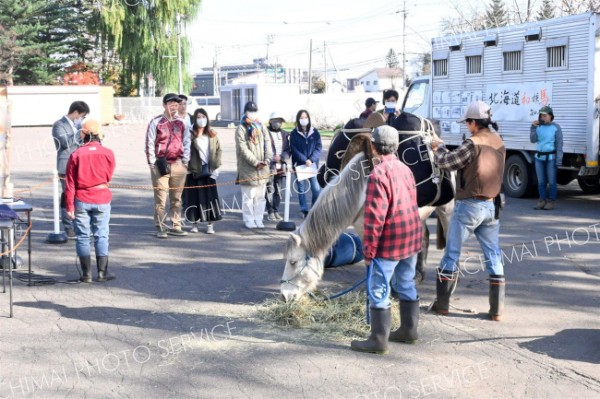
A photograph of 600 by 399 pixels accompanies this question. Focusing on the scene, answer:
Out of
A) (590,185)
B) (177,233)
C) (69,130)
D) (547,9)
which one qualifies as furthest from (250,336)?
(547,9)

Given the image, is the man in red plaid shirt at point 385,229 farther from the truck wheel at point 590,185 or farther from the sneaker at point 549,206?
the truck wheel at point 590,185

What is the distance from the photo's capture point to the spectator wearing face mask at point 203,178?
11.1 meters

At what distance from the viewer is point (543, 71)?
13.9 meters

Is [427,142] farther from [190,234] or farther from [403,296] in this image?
[190,234]

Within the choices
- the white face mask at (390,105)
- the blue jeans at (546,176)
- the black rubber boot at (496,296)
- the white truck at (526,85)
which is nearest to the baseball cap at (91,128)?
the white face mask at (390,105)

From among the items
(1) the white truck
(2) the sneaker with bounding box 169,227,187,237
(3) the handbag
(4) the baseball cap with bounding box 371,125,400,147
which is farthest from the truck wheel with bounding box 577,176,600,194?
(4) the baseball cap with bounding box 371,125,400,147

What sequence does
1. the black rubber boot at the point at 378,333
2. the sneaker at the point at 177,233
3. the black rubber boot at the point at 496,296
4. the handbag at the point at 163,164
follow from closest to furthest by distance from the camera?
the black rubber boot at the point at 378,333 → the black rubber boot at the point at 496,296 → the handbag at the point at 163,164 → the sneaker at the point at 177,233

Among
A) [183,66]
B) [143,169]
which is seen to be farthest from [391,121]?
[183,66]

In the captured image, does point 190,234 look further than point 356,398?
Yes

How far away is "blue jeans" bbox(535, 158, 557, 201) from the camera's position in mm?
13141

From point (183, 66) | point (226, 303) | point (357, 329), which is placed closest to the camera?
point (357, 329)

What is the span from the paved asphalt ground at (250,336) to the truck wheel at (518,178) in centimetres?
408

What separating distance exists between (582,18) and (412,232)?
9.16 metres

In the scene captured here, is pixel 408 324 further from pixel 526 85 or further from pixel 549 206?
pixel 526 85
